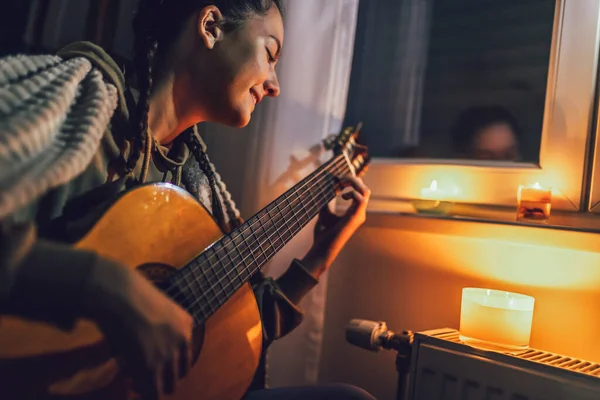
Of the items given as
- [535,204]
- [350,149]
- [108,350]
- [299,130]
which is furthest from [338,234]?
[108,350]

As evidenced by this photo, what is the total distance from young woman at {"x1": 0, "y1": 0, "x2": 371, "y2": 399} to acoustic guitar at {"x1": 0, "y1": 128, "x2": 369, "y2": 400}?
5 cm

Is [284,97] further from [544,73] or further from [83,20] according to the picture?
[544,73]

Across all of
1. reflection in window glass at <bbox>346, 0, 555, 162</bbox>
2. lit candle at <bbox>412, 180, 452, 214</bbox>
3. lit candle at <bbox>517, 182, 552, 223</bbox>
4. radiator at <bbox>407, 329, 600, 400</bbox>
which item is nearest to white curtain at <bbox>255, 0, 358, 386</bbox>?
reflection in window glass at <bbox>346, 0, 555, 162</bbox>

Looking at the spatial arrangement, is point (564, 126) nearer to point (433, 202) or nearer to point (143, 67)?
point (433, 202)

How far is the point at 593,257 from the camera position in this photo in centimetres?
102

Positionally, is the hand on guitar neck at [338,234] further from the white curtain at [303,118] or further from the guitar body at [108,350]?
the guitar body at [108,350]

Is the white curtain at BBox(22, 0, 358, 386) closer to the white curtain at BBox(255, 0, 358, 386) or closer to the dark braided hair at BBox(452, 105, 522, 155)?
the white curtain at BBox(255, 0, 358, 386)

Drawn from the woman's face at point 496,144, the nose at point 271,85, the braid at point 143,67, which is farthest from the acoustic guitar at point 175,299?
the woman's face at point 496,144

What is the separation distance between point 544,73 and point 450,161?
1.06ft

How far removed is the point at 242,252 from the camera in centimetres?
81

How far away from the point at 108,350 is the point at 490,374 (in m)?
0.66

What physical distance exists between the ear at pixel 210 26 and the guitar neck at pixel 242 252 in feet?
1.15

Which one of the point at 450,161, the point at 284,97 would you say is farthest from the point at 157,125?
the point at 450,161

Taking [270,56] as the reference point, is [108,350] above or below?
below
